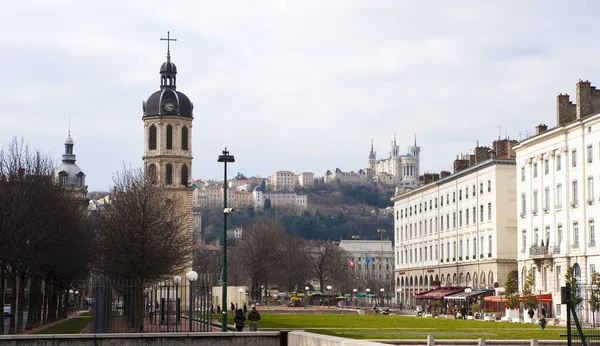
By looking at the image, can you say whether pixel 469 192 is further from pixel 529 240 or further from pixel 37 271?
pixel 37 271

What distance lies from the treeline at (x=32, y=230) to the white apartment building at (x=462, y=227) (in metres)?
43.6

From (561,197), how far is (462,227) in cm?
2954

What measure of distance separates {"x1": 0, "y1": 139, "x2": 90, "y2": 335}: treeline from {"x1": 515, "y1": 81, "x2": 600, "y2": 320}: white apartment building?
119ft

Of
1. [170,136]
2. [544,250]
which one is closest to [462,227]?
[544,250]

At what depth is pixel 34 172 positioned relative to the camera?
59.1m

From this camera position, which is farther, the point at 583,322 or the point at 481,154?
the point at 481,154

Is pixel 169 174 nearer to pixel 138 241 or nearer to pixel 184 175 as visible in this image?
pixel 184 175

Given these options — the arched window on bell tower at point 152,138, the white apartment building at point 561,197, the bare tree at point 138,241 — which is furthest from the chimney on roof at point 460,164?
the bare tree at point 138,241

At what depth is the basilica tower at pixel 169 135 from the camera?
120188 millimetres

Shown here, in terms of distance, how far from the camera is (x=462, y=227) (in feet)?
351

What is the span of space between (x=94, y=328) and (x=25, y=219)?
36.4 ft

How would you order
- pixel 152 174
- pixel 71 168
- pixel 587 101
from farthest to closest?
pixel 71 168
pixel 152 174
pixel 587 101

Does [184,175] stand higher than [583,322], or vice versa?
[184,175]

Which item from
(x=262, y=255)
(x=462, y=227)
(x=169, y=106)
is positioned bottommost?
(x=262, y=255)
